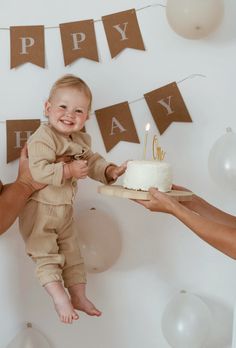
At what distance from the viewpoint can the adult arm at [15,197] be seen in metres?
1.84

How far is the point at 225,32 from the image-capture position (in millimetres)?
2314

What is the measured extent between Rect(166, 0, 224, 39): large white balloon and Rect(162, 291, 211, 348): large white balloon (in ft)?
3.55

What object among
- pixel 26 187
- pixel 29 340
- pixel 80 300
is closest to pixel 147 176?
pixel 26 187

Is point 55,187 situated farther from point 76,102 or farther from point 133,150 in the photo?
point 133,150

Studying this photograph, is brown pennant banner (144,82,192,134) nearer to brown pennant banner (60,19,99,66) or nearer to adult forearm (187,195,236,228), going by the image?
brown pennant banner (60,19,99,66)

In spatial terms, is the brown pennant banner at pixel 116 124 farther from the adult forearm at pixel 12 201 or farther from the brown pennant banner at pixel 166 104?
the adult forearm at pixel 12 201

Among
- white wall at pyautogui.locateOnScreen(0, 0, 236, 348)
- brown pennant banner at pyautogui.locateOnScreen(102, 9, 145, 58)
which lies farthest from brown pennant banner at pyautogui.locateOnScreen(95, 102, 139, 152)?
brown pennant banner at pyautogui.locateOnScreen(102, 9, 145, 58)

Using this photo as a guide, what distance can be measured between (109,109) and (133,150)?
21 centimetres

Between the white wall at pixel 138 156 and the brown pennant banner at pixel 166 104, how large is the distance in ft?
0.11

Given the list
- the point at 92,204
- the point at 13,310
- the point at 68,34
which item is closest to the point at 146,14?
the point at 68,34

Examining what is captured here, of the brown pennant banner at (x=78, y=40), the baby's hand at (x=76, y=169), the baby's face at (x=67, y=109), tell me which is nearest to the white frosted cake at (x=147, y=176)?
the baby's hand at (x=76, y=169)

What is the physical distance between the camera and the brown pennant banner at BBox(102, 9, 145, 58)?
226cm

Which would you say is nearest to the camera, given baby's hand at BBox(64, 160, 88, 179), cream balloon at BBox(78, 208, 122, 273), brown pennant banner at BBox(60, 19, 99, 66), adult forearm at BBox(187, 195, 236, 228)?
baby's hand at BBox(64, 160, 88, 179)

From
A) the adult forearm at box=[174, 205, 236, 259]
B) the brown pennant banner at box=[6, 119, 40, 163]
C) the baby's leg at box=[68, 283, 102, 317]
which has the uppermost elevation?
the brown pennant banner at box=[6, 119, 40, 163]
